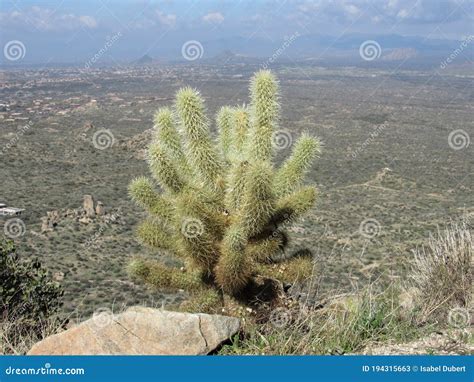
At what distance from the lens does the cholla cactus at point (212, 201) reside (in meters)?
5.03

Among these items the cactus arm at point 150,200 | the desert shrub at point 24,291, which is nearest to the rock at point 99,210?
the desert shrub at point 24,291

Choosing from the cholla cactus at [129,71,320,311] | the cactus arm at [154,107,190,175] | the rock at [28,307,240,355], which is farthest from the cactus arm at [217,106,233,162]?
the rock at [28,307,240,355]

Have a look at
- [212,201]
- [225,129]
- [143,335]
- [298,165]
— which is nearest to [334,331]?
[143,335]

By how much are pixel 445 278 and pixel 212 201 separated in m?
2.33

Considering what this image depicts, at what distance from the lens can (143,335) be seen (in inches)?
145

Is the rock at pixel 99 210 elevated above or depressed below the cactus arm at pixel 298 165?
below

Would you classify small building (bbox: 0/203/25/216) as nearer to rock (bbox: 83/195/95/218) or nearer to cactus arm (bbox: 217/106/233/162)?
rock (bbox: 83/195/95/218)

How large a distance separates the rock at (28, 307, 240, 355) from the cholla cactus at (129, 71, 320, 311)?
1191mm

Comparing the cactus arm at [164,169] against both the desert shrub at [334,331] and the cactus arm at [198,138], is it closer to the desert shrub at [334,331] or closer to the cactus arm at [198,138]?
the cactus arm at [198,138]

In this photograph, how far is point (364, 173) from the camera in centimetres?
3050

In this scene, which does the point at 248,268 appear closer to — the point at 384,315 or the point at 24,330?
the point at 384,315

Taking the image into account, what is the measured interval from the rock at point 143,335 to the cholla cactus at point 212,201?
1.19m

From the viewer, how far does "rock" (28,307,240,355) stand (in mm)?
3609

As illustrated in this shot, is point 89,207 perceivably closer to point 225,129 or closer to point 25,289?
point 25,289
